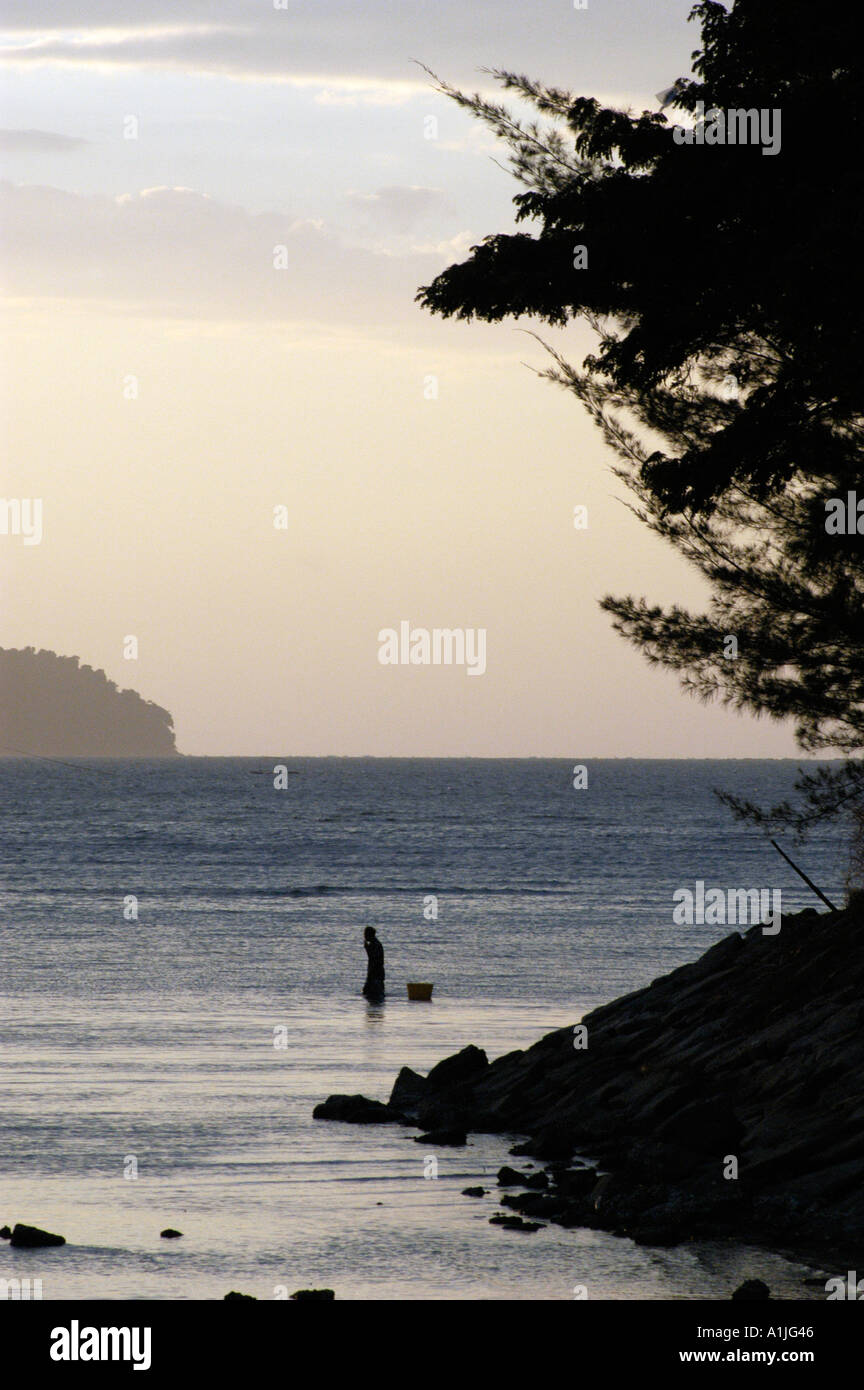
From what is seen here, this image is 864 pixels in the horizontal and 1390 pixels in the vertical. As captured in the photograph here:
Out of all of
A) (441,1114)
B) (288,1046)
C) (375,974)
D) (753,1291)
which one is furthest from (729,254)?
(375,974)

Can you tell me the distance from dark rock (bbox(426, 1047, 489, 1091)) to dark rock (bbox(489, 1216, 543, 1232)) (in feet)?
21.7

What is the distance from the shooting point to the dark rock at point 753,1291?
11572 mm

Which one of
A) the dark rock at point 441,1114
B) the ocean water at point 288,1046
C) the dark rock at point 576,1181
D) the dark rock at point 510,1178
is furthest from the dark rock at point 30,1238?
the dark rock at point 441,1114

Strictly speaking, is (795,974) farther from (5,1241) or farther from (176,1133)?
(5,1241)

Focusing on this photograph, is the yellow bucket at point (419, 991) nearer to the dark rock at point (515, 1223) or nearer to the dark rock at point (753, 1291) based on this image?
the dark rock at point (515, 1223)

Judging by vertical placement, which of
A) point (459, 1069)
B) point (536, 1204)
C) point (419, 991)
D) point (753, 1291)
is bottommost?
point (419, 991)

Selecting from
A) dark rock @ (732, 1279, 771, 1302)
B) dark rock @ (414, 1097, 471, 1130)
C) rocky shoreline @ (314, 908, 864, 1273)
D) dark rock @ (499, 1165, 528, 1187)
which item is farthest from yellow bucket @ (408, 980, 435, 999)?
dark rock @ (732, 1279, 771, 1302)

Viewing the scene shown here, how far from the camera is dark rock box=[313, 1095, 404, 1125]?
63.6 feet

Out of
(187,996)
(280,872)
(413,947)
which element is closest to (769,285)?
(187,996)

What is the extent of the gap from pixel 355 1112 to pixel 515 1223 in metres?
5.24

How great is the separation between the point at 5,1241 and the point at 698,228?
10.4 metres

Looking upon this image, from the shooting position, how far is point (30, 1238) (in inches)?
530

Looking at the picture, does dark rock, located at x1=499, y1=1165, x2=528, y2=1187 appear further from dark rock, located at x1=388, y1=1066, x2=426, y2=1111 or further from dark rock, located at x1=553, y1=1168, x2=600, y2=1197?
dark rock, located at x1=388, y1=1066, x2=426, y2=1111

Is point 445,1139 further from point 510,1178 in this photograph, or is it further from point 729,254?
point 729,254
